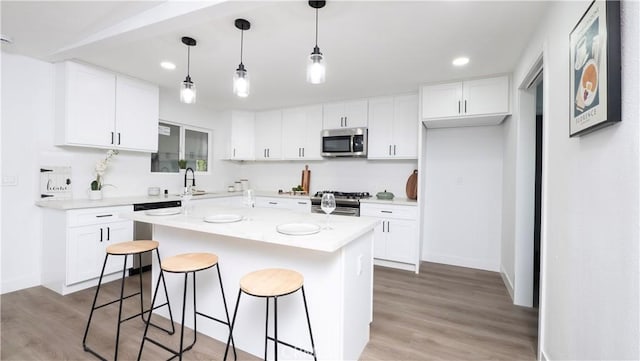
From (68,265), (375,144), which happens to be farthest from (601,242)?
(68,265)

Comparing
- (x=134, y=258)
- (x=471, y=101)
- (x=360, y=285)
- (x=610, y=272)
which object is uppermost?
(x=471, y=101)

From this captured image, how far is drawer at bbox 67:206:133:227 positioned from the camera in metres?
2.73

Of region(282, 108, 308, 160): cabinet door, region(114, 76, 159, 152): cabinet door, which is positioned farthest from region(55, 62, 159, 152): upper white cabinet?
region(282, 108, 308, 160): cabinet door

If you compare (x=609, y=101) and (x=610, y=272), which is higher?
(x=609, y=101)

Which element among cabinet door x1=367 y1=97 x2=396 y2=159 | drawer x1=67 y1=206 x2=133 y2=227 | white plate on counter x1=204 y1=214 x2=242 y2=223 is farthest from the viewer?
cabinet door x1=367 y1=97 x2=396 y2=159

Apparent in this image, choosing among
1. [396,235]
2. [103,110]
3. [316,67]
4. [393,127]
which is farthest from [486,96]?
[103,110]

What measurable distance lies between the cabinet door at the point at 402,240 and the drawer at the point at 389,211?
0.22ft

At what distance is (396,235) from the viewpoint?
367 cm

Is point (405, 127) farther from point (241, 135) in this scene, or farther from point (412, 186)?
point (241, 135)

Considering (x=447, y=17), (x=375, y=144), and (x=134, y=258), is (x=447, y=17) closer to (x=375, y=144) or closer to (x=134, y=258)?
(x=375, y=144)

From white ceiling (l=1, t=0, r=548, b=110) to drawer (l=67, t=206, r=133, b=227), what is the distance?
5.31 ft

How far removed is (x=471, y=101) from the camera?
3.27 meters

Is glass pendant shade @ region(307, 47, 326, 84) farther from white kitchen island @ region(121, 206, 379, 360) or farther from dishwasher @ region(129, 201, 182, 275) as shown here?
dishwasher @ region(129, 201, 182, 275)

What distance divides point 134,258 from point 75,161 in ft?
4.46
